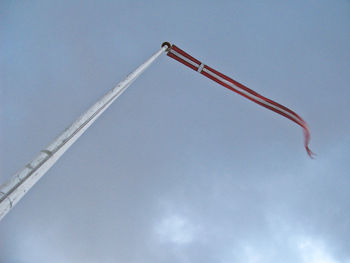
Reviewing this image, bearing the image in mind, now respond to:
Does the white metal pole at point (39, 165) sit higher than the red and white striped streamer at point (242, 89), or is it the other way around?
the red and white striped streamer at point (242, 89)

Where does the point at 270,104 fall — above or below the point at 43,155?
above

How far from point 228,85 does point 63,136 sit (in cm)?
945

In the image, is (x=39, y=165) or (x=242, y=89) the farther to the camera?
(x=242, y=89)

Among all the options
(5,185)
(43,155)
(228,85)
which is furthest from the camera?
(228,85)

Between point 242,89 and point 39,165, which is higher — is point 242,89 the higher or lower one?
the higher one

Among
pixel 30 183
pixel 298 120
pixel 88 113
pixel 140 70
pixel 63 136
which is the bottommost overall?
pixel 30 183

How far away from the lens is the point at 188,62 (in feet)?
42.9

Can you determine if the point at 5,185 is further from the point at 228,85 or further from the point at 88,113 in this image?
the point at 228,85

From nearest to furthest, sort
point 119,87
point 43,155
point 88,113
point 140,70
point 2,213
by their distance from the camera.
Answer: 1. point 2,213
2. point 43,155
3. point 88,113
4. point 119,87
5. point 140,70

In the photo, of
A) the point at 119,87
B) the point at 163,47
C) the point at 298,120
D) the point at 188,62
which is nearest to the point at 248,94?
the point at 298,120

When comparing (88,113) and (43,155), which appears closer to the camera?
(43,155)

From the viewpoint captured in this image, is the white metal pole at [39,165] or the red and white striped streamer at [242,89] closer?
the white metal pole at [39,165]

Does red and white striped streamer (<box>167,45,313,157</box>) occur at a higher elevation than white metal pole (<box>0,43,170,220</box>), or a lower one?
higher

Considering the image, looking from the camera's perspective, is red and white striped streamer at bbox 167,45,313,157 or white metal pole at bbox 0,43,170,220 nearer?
white metal pole at bbox 0,43,170,220
